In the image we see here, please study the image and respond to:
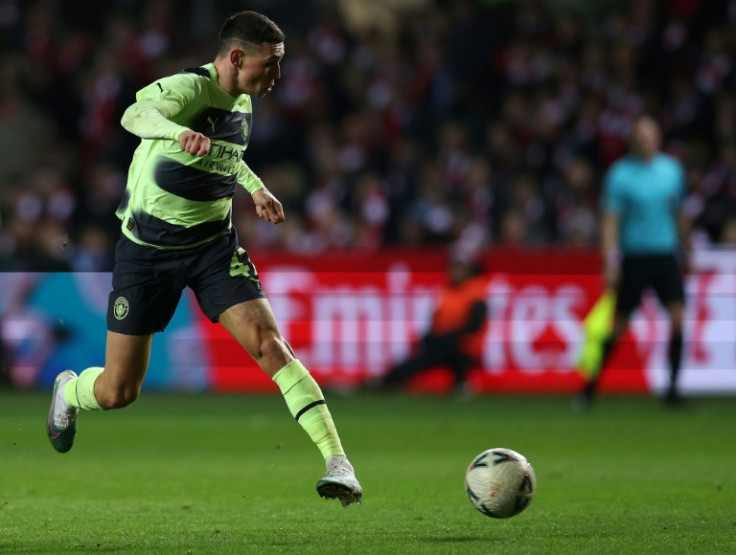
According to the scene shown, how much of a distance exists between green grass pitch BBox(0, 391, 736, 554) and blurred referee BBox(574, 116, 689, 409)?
85 cm

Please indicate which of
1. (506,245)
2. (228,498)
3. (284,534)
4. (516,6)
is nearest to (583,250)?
(506,245)

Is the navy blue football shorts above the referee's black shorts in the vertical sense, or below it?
above

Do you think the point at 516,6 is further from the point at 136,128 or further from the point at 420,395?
the point at 136,128

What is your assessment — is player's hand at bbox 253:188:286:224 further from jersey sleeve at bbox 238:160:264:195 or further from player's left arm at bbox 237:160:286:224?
jersey sleeve at bbox 238:160:264:195

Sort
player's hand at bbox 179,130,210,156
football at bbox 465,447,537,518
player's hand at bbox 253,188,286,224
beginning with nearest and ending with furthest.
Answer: player's hand at bbox 179,130,210,156 < football at bbox 465,447,537,518 < player's hand at bbox 253,188,286,224

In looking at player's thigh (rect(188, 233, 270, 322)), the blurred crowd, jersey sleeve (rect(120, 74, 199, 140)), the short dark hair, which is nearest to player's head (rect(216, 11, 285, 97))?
the short dark hair

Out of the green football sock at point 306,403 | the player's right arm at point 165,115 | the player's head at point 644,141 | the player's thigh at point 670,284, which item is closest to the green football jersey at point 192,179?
the player's right arm at point 165,115

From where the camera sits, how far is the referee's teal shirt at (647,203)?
Answer: 12.2 metres

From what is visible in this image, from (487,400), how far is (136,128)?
28.0 feet

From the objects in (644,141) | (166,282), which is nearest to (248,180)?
(166,282)

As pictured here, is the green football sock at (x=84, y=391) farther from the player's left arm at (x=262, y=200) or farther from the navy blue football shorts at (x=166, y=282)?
the player's left arm at (x=262, y=200)

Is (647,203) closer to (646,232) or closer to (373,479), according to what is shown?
(646,232)

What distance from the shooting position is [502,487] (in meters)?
6.04

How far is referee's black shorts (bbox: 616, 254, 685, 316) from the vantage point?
1215cm
